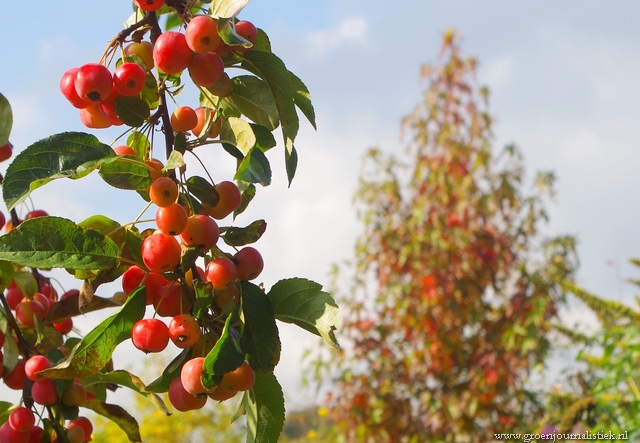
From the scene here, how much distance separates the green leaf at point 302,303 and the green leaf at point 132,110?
0.22m

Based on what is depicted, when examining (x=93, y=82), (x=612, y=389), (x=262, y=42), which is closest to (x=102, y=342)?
(x=93, y=82)

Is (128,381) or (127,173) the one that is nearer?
(127,173)

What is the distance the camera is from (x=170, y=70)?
2.25ft

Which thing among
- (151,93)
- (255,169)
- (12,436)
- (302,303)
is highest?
(151,93)

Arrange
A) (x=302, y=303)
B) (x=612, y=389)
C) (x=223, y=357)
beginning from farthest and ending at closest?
(x=612, y=389)
(x=302, y=303)
(x=223, y=357)

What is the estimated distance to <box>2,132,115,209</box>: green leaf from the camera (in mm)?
629

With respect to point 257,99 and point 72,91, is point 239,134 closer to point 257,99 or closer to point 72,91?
point 257,99

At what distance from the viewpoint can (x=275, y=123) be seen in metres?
0.74

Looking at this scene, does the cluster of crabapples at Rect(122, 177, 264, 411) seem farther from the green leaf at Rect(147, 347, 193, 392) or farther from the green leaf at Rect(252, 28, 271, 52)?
the green leaf at Rect(252, 28, 271, 52)

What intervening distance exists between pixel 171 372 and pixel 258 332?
119 mm

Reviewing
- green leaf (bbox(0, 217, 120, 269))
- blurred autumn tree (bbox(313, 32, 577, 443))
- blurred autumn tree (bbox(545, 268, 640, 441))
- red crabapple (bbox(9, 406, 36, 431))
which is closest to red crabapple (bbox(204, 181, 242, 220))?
green leaf (bbox(0, 217, 120, 269))

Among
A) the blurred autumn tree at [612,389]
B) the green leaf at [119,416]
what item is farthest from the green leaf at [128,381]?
the blurred autumn tree at [612,389]

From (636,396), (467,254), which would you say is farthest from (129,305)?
(467,254)

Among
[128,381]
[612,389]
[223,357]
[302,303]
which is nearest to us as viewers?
[223,357]
